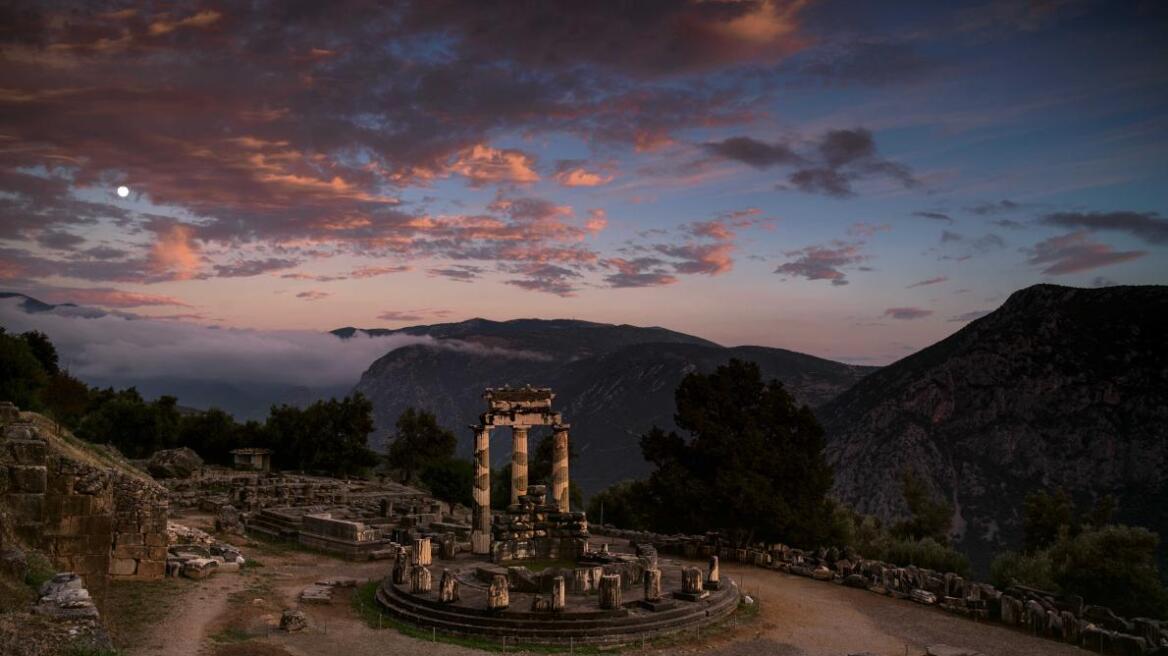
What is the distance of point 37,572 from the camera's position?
1523 centimetres

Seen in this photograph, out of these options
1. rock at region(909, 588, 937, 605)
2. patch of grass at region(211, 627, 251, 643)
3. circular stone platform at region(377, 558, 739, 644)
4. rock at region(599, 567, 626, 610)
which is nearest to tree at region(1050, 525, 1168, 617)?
rock at region(909, 588, 937, 605)

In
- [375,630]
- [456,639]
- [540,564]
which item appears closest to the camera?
[456,639]

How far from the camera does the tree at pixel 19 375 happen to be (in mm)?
46094

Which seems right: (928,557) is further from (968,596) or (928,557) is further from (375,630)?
(375,630)

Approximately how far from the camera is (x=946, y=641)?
22.9m

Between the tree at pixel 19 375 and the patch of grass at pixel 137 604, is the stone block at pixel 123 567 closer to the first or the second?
the patch of grass at pixel 137 604

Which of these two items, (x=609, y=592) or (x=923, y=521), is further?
(x=923, y=521)

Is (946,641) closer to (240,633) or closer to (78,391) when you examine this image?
(240,633)

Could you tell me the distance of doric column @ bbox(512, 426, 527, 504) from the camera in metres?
36.1

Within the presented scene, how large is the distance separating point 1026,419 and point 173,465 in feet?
241

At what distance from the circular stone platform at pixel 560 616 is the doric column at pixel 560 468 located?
33.6 feet

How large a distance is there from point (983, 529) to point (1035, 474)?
8245 millimetres

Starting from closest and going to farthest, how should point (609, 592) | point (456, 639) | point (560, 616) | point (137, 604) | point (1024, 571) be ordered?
point (137, 604)
point (456, 639)
point (560, 616)
point (609, 592)
point (1024, 571)

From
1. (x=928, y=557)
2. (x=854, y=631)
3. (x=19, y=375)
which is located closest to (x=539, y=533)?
(x=854, y=631)
